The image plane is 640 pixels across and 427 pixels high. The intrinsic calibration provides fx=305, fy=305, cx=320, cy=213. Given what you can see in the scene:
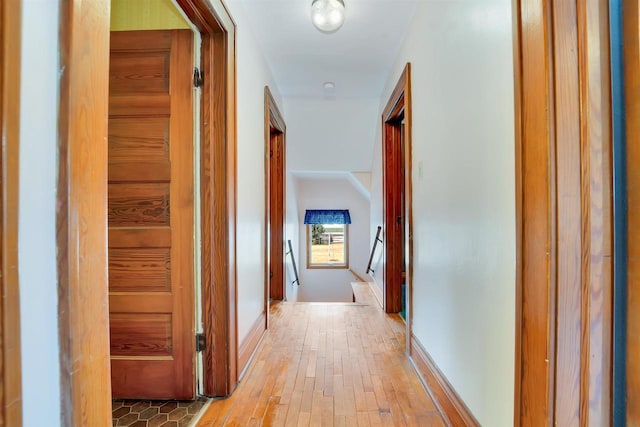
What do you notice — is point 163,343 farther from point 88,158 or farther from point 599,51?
point 599,51

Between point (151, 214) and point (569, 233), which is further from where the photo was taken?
point (151, 214)

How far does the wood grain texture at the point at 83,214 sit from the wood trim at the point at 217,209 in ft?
2.97

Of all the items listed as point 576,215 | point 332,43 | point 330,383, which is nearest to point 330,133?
point 332,43

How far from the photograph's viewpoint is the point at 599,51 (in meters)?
0.74

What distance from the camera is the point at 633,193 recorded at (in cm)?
72

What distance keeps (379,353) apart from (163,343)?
1.39 meters

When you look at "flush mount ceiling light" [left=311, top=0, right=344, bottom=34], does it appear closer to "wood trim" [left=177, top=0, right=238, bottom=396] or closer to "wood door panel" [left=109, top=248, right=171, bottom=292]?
"wood trim" [left=177, top=0, right=238, bottom=396]

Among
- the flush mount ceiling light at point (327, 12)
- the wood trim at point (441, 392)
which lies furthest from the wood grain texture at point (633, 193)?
the flush mount ceiling light at point (327, 12)

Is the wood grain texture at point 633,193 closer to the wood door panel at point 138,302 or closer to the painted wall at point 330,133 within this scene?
the wood door panel at point 138,302

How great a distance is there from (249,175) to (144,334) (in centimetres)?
114

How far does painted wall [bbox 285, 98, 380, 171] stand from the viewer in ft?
12.5

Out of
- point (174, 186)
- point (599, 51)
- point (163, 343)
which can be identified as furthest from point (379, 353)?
point (599, 51)

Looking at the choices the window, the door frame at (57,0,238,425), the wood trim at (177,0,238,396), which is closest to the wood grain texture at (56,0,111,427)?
the door frame at (57,0,238,425)

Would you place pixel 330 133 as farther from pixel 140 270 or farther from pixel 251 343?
pixel 140 270
